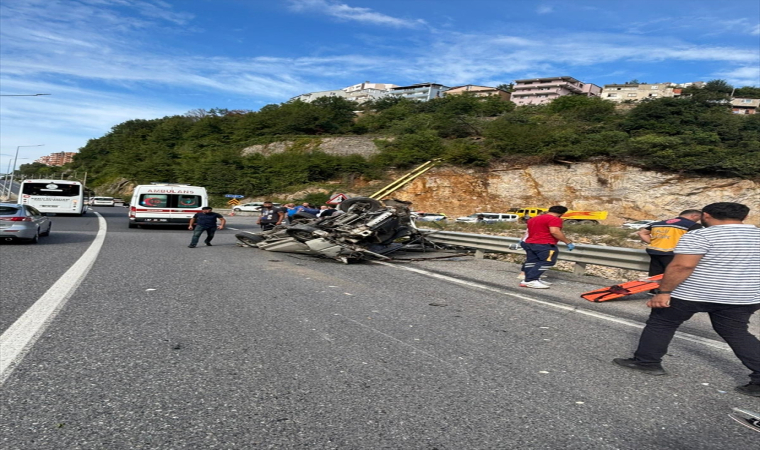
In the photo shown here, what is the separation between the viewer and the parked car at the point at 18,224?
13.2m

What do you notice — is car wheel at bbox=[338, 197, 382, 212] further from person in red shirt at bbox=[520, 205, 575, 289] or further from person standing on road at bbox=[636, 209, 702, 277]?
person standing on road at bbox=[636, 209, 702, 277]

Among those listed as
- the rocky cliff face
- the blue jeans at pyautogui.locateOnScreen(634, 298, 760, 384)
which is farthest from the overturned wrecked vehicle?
the rocky cliff face

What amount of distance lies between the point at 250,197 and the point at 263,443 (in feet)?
180

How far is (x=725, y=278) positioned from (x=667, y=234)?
4.19 m

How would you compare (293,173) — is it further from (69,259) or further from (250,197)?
(69,259)

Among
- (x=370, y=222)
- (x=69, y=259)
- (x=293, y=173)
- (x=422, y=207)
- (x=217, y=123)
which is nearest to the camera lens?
→ (x=69, y=259)

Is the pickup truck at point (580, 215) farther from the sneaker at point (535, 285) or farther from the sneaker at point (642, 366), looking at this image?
the sneaker at point (642, 366)

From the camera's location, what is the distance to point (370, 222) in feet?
42.3

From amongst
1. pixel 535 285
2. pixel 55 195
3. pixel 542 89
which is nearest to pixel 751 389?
pixel 535 285

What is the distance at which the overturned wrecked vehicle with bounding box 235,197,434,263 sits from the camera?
1212 centimetres

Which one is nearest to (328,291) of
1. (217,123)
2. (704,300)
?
(704,300)

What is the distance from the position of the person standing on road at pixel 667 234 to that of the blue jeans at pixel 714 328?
12.9 feet

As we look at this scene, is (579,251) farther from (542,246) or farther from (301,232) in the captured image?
(301,232)

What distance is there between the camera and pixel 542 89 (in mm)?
122188
